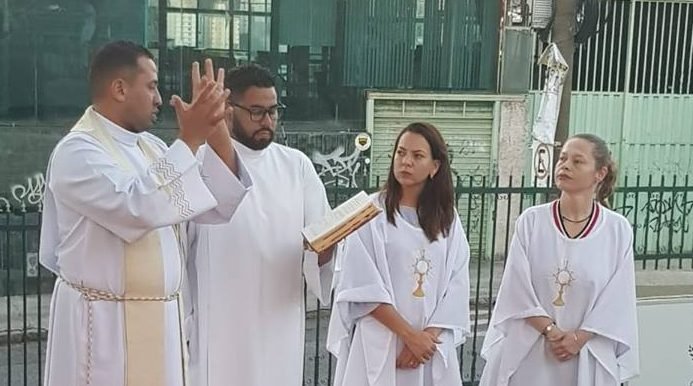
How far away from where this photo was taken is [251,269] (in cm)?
377

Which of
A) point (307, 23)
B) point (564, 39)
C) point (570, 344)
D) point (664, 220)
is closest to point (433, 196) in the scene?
point (570, 344)

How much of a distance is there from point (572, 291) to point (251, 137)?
1.67m

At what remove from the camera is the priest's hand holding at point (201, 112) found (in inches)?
119

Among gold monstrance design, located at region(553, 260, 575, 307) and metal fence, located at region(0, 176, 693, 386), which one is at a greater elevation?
gold monstrance design, located at region(553, 260, 575, 307)

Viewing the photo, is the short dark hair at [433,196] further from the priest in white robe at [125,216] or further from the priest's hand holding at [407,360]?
the priest in white robe at [125,216]

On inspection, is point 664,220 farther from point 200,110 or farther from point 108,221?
point 108,221

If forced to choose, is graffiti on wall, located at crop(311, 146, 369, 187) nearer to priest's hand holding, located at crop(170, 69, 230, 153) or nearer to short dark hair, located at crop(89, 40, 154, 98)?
short dark hair, located at crop(89, 40, 154, 98)

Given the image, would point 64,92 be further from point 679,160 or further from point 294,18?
point 679,160

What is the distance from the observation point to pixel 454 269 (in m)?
4.21

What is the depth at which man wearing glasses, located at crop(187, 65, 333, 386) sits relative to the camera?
12.3 ft

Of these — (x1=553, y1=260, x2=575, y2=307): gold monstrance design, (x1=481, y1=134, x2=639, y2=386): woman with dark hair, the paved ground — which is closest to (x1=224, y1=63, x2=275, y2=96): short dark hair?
(x1=481, y1=134, x2=639, y2=386): woman with dark hair

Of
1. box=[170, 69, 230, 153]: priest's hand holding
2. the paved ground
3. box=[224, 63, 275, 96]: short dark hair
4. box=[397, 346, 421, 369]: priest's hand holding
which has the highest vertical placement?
box=[224, 63, 275, 96]: short dark hair

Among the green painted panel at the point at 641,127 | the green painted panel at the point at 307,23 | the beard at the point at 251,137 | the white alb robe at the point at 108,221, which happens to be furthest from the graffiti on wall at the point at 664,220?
the white alb robe at the point at 108,221

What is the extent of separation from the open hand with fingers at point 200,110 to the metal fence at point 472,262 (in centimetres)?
292
